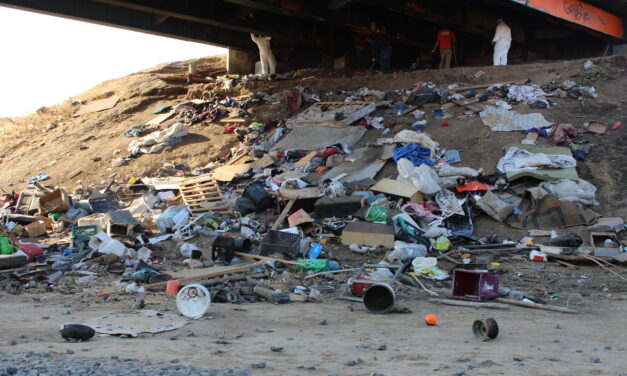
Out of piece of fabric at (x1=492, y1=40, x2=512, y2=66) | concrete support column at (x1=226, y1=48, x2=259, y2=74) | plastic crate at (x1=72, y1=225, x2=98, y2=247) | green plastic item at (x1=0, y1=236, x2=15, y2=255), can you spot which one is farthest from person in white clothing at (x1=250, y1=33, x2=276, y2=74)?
green plastic item at (x1=0, y1=236, x2=15, y2=255)

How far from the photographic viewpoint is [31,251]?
773cm

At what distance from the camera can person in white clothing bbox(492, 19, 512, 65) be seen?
14.4 m

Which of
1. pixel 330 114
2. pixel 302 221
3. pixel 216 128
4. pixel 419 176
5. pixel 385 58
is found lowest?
pixel 302 221

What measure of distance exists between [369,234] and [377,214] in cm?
55

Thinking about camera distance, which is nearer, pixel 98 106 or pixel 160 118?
pixel 160 118

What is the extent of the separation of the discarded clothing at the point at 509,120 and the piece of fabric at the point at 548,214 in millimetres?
2151

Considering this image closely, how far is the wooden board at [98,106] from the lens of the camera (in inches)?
685

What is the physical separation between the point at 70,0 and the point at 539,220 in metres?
11.5

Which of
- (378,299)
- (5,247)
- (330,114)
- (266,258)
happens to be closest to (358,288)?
(378,299)

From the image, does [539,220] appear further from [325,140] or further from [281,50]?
[281,50]

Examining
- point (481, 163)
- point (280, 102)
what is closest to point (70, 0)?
point (280, 102)

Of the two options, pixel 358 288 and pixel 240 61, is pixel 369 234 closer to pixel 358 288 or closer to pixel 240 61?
pixel 358 288

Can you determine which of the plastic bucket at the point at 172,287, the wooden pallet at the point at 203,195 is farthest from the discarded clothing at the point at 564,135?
the plastic bucket at the point at 172,287

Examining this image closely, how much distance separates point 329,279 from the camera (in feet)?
22.8
